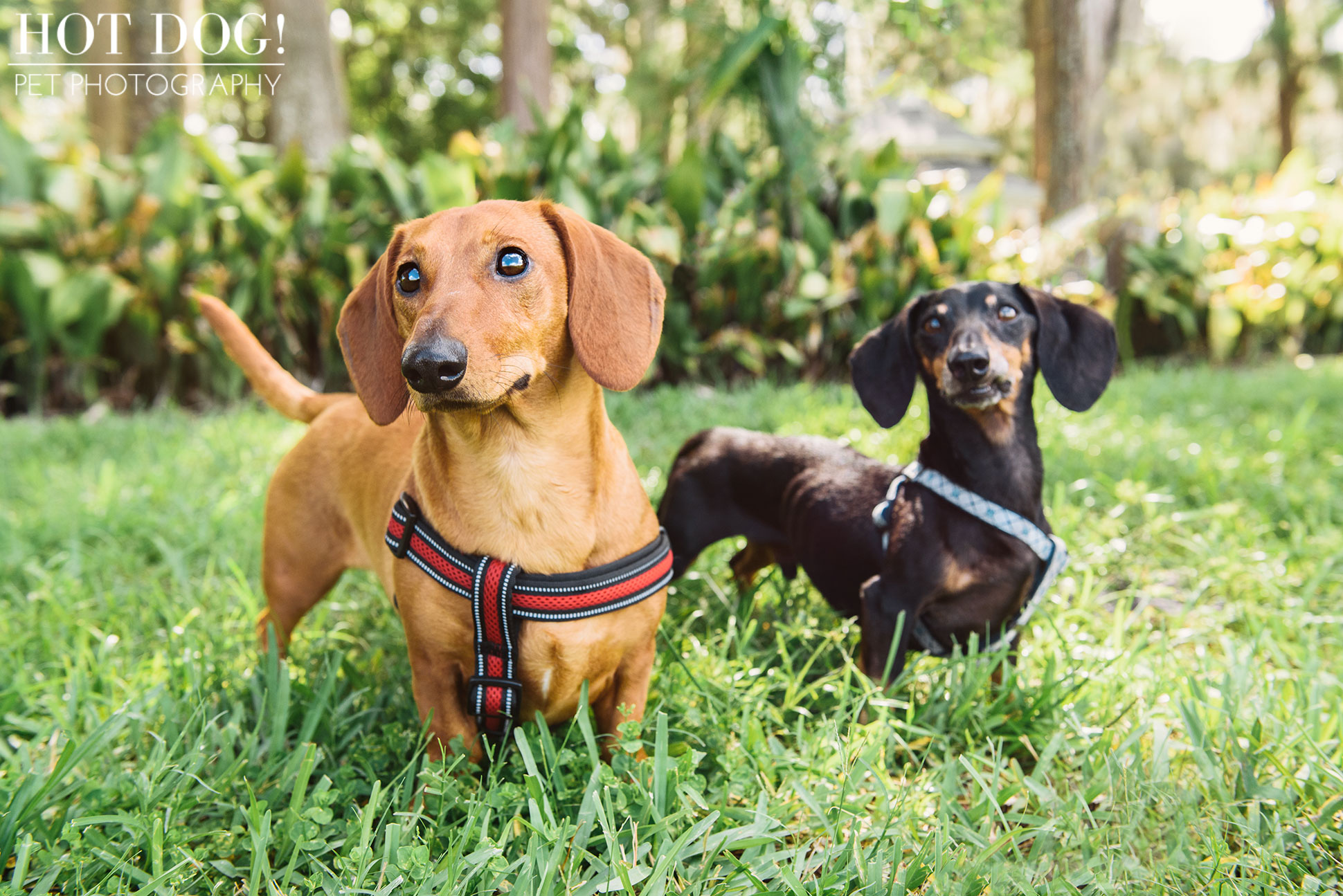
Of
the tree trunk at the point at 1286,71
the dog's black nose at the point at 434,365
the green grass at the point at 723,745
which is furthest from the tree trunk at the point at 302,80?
the tree trunk at the point at 1286,71

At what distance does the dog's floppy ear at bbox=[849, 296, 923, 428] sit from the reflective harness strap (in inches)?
6.9

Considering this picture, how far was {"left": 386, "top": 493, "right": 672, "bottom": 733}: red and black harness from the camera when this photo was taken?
64.2 inches

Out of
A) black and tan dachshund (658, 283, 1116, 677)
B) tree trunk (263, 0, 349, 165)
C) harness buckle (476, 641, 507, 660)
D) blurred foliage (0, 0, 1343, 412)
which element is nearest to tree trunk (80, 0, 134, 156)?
tree trunk (263, 0, 349, 165)


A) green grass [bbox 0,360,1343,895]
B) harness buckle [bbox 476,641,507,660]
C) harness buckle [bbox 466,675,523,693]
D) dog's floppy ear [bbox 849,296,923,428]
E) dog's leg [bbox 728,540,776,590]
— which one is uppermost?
dog's floppy ear [bbox 849,296,923,428]

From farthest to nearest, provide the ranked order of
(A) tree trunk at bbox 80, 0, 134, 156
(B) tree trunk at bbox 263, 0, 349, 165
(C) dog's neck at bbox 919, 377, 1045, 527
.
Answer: (A) tree trunk at bbox 80, 0, 134, 156
(B) tree trunk at bbox 263, 0, 349, 165
(C) dog's neck at bbox 919, 377, 1045, 527

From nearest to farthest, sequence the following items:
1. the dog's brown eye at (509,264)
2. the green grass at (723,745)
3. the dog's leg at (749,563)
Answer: the green grass at (723,745)
the dog's brown eye at (509,264)
the dog's leg at (749,563)

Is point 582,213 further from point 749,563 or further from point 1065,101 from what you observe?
point 1065,101

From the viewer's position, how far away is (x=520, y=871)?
4.68 ft

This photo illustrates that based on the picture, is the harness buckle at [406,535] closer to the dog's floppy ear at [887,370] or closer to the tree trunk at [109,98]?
the dog's floppy ear at [887,370]

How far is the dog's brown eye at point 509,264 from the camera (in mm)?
1612

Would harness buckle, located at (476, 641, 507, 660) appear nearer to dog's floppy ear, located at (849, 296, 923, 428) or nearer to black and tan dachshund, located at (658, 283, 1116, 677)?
black and tan dachshund, located at (658, 283, 1116, 677)

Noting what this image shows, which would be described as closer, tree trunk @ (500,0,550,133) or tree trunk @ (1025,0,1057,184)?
tree trunk @ (1025,0,1057,184)

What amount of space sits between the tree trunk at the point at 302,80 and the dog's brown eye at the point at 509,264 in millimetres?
7690

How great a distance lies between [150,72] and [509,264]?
10.0 meters
